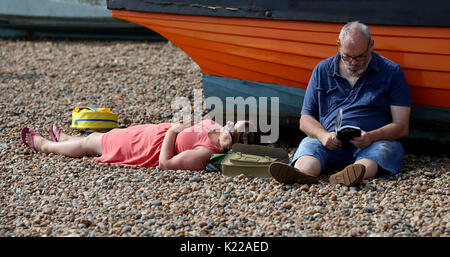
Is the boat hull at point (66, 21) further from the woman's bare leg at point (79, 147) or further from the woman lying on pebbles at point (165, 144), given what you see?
the woman lying on pebbles at point (165, 144)

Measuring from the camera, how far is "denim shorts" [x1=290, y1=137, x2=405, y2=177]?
15.2ft

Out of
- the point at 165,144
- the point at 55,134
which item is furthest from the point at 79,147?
the point at 165,144

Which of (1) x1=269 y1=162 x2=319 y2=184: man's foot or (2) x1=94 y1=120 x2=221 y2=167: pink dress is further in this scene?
(2) x1=94 y1=120 x2=221 y2=167: pink dress

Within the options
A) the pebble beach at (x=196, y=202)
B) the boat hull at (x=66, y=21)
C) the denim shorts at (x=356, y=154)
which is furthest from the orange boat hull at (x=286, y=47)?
the boat hull at (x=66, y=21)

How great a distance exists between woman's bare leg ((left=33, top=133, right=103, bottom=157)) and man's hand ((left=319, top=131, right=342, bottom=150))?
198 cm

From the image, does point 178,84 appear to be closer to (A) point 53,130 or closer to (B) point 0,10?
(A) point 53,130

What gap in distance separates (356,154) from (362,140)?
7.3 inches

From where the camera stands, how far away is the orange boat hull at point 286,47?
16.0ft

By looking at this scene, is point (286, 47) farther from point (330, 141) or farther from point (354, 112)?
point (330, 141)

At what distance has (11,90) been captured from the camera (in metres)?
8.41

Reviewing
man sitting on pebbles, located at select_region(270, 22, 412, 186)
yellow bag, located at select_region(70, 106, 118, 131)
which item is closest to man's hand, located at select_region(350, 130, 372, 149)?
man sitting on pebbles, located at select_region(270, 22, 412, 186)

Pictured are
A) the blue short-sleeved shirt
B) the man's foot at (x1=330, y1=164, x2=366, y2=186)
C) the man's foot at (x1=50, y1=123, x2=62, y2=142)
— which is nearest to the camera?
the man's foot at (x1=330, y1=164, x2=366, y2=186)

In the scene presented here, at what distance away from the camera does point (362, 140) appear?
467 centimetres

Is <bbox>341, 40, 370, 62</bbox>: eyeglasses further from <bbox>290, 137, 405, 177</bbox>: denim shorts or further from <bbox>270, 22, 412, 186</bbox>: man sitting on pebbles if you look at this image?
<bbox>290, 137, 405, 177</bbox>: denim shorts
